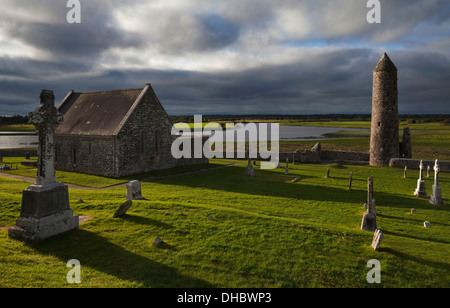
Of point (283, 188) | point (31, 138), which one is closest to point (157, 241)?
point (283, 188)

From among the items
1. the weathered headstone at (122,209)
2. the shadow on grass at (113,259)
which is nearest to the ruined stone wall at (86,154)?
the weathered headstone at (122,209)

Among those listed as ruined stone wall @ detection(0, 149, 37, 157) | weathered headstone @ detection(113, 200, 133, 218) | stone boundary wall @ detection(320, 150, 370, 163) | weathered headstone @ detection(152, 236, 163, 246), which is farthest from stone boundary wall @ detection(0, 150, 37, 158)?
stone boundary wall @ detection(320, 150, 370, 163)

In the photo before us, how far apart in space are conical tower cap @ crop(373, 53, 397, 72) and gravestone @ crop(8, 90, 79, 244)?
3304 centimetres

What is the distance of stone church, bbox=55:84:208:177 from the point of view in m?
25.1

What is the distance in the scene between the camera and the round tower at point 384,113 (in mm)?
31172

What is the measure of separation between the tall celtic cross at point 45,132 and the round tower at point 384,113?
32.9 metres

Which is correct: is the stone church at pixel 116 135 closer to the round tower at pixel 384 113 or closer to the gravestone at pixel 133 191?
the gravestone at pixel 133 191

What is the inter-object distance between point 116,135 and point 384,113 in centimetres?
2906

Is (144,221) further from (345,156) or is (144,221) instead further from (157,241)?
(345,156)

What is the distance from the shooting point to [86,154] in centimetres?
2655

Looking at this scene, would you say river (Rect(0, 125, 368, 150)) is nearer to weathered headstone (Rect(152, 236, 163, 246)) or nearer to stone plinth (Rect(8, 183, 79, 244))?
stone plinth (Rect(8, 183, 79, 244))
